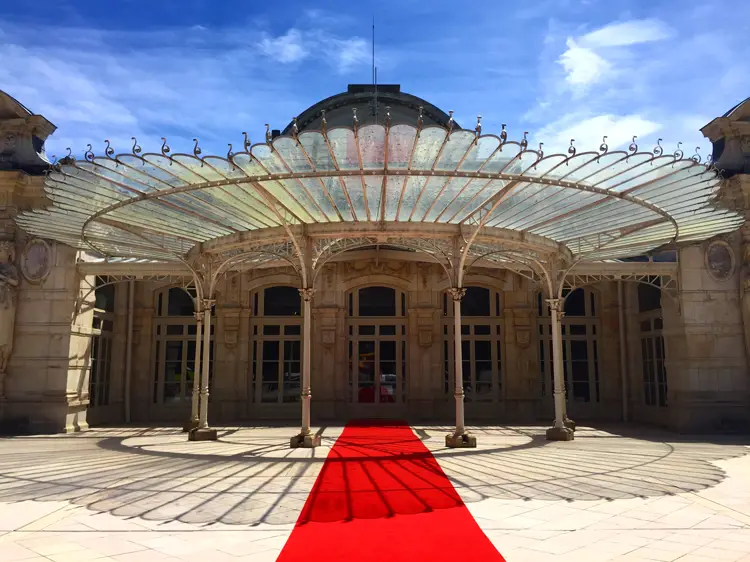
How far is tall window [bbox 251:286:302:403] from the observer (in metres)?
17.1

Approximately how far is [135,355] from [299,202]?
9965 millimetres

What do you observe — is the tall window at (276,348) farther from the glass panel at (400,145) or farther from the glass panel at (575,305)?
the glass panel at (400,145)

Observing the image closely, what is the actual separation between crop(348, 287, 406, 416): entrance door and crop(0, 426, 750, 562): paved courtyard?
5.96m

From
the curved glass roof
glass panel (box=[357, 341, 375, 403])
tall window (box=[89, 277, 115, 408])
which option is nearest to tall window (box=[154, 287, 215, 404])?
tall window (box=[89, 277, 115, 408])

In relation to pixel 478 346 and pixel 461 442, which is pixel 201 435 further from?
pixel 478 346

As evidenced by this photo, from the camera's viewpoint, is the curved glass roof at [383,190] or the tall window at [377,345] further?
the tall window at [377,345]

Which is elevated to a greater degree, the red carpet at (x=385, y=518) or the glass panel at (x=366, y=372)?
the glass panel at (x=366, y=372)

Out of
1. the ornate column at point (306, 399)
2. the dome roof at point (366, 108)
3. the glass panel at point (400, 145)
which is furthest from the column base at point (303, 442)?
the dome roof at point (366, 108)

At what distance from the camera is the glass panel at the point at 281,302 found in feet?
57.6

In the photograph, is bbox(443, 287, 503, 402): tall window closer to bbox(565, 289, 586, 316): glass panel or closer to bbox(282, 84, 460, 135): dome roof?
bbox(565, 289, 586, 316): glass panel

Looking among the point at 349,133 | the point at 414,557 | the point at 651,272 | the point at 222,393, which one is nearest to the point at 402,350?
the point at 222,393

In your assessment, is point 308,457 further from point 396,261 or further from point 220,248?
point 396,261

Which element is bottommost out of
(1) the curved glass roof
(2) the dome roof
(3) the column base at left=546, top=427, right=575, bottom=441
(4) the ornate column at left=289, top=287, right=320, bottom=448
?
(3) the column base at left=546, top=427, right=575, bottom=441

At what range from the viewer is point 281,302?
17625 mm
